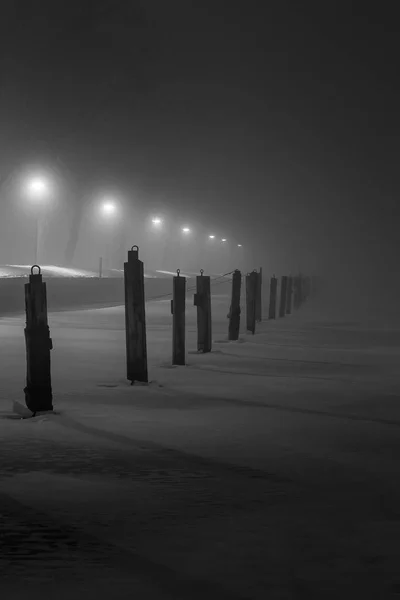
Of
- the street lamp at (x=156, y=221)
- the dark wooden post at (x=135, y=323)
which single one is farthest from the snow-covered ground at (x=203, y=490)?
the street lamp at (x=156, y=221)

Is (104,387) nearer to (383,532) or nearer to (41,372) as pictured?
(41,372)

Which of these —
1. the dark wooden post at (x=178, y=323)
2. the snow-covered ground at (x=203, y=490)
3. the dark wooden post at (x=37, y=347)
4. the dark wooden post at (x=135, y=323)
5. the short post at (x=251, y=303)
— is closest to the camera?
the snow-covered ground at (x=203, y=490)

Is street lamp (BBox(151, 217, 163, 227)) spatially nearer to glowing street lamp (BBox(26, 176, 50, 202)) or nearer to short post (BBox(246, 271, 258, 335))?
glowing street lamp (BBox(26, 176, 50, 202))

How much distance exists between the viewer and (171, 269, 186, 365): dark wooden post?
1477 cm

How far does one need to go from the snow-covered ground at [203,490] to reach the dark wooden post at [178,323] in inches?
79.3

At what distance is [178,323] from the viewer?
14984 mm

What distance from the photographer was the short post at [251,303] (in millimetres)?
24670

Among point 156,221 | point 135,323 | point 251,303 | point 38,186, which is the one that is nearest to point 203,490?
point 135,323

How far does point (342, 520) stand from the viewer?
Result: 538 centimetres

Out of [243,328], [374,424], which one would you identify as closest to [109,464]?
[374,424]

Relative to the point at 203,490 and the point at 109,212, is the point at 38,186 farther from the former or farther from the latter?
the point at 203,490

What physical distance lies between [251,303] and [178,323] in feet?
33.0

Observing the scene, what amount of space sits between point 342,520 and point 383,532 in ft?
1.12

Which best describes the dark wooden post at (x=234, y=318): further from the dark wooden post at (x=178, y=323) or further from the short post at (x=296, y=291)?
the short post at (x=296, y=291)
